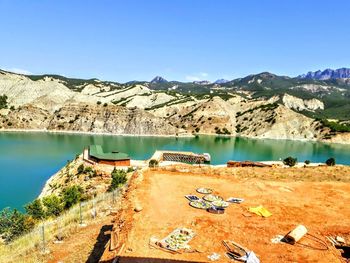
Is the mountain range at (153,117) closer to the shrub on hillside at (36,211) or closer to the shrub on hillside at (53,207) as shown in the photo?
the shrub on hillside at (53,207)

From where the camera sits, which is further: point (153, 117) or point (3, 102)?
point (3, 102)

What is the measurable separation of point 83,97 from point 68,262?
5403 inches

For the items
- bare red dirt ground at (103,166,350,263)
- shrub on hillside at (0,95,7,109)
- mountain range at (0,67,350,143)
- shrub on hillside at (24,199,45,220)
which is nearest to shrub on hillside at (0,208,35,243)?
shrub on hillside at (24,199,45,220)

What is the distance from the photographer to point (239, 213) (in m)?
18.5

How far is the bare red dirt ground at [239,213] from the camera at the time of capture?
546 inches

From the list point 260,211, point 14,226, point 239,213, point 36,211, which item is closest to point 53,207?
point 36,211

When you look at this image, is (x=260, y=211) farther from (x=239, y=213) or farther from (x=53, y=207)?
(x=53, y=207)

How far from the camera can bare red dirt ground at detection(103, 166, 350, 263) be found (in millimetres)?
13875

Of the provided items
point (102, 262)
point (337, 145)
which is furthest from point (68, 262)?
point (337, 145)

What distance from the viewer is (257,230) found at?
16.2 meters

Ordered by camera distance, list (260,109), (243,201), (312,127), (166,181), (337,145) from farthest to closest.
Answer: (260,109)
(312,127)
(337,145)
(166,181)
(243,201)

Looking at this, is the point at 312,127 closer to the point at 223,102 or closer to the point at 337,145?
the point at 337,145

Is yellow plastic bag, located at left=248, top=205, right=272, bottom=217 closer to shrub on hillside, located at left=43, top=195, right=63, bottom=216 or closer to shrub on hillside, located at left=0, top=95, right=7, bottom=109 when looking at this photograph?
shrub on hillside, located at left=43, top=195, right=63, bottom=216

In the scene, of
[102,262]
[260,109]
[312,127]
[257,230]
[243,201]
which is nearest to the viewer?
[102,262]
